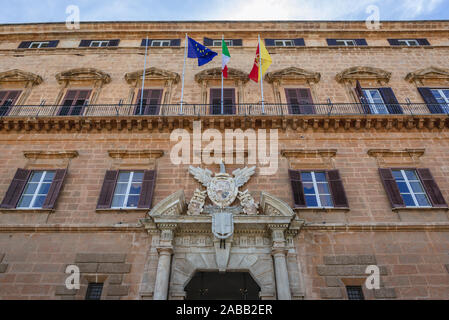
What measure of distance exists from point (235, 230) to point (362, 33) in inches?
580

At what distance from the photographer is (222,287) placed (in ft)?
39.0

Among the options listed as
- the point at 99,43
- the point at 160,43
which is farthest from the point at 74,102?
the point at 160,43

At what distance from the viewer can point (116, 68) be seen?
1647cm

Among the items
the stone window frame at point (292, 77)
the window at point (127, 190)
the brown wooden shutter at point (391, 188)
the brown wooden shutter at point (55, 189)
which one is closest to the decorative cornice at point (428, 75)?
the stone window frame at point (292, 77)

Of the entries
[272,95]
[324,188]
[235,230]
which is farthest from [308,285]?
[272,95]

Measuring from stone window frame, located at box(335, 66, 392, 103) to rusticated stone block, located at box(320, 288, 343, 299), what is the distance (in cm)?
975

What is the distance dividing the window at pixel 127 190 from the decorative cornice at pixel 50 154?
2.08 metres

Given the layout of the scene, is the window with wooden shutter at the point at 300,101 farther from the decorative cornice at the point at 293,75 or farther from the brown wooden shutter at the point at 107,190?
the brown wooden shutter at the point at 107,190

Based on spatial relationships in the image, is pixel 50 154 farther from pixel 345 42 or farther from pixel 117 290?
pixel 345 42

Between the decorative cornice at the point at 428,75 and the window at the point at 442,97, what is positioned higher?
the decorative cornice at the point at 428,75

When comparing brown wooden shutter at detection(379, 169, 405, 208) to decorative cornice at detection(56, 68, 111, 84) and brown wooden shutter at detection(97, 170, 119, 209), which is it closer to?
brown wooden shutter at detection(97, 170, 119, 209)

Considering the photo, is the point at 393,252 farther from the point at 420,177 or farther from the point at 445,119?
the point at 445,119

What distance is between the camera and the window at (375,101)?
1409 centimetres

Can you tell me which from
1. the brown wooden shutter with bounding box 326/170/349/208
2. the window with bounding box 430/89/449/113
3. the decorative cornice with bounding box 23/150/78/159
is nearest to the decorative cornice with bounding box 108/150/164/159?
the decorative cornice with bounding box 23/150/78/159
